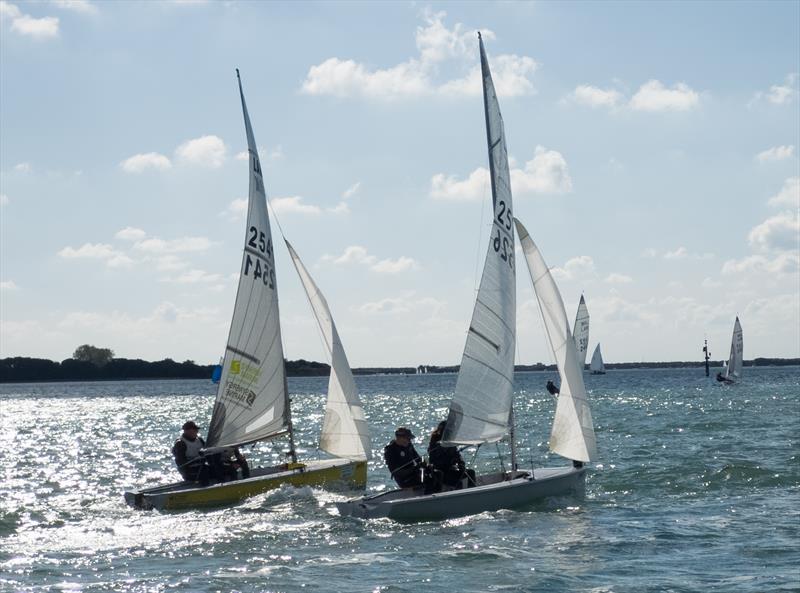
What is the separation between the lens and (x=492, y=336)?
721 inches

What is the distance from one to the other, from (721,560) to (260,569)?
5.92 metres

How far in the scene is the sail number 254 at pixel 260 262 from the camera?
880 inches

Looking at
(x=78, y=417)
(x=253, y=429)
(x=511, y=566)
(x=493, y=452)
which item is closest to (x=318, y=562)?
(x=511, y=566)

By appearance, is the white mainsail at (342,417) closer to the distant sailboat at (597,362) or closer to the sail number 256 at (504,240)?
the sail number 256 at (504,240)

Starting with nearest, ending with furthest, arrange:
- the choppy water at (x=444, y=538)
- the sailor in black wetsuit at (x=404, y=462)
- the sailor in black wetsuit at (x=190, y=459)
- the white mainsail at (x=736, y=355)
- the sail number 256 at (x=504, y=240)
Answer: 1. the choppy water at (x=444, y=538)
2. the sailor in black wetsuit at (x=404, y=462)
3. the sail number 256 at (x=504, y=240)
4. the sailor in black wetsuit at (x=190, y=459)
5. the white mainsail at (x=736, y=355)

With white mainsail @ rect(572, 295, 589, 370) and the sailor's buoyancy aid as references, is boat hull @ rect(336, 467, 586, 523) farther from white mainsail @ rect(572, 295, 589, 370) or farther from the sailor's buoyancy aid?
white mainsail @ rect(572, 295, 589, 370)

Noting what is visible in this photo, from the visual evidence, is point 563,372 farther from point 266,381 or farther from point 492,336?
point 266,381

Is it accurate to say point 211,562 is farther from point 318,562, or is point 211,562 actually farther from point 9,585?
point 9,585

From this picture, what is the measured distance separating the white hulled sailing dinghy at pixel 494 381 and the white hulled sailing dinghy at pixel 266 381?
4.25m

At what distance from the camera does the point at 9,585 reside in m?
12.8

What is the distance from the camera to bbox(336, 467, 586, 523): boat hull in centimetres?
1664

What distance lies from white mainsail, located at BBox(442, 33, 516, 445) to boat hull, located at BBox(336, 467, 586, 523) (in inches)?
35.1

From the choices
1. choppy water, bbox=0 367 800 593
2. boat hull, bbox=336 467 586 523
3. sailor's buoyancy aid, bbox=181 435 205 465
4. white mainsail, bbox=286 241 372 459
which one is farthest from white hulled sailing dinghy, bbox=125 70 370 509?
boat hull, bbox=336 467 586 523

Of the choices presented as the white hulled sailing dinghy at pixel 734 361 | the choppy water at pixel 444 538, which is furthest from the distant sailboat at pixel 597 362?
the choppy water at pixel 444 538
